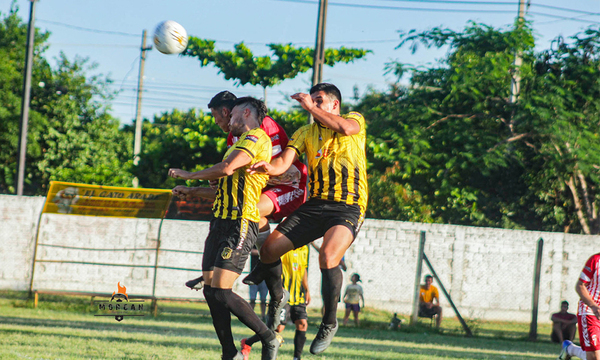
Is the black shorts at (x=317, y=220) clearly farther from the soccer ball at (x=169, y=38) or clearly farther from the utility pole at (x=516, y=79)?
the utility pole at (x=516, y=79)

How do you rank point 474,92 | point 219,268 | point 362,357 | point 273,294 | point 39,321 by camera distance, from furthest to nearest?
point 474,92 → point 39,321 → point 362,357 → point 273,294 → point 219,268

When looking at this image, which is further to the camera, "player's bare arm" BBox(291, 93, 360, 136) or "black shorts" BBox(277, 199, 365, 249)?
"black shorts" BBox(277, 199, 365, 249)

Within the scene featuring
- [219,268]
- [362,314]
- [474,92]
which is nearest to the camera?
[219,268]

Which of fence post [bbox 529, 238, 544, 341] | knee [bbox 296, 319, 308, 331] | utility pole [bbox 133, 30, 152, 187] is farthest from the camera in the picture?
utility pole [bbox 133, 30, 152, 187]

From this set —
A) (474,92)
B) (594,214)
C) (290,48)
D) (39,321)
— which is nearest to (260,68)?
(290,48)

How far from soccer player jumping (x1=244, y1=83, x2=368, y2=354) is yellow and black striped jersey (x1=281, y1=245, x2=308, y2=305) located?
2697 mm

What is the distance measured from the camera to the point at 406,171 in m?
15.8

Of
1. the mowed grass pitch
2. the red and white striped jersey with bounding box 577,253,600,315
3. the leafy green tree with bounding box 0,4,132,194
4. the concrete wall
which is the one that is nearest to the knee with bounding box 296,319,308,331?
the mowed grass pitch

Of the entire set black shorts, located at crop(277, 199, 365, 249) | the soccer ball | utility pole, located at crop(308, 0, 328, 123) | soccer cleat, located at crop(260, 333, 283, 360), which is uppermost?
utility pole, located at crop(308, 0, 328, 123)

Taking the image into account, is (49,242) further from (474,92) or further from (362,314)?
(474,92)

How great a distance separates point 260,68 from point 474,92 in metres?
6.07

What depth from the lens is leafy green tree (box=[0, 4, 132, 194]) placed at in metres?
23.6

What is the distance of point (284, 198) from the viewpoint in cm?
588

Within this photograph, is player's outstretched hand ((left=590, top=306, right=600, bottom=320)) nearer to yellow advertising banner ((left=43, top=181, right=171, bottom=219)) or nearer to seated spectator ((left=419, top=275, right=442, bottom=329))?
seated spectator ((left=419, top=275, right=442, bottom=329))
